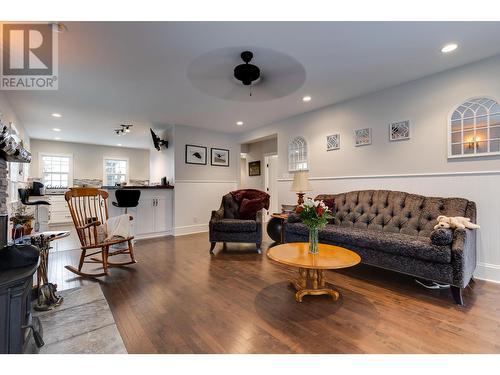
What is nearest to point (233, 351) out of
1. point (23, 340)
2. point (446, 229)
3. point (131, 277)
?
point (23, 340)

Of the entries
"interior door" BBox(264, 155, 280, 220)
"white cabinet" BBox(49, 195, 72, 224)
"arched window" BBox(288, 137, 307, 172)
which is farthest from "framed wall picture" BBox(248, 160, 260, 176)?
"white cabinet" BBox(49, 195, 72, 224)

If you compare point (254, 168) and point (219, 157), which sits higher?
point (219, 157)

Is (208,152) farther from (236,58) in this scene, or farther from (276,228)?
(236,58)

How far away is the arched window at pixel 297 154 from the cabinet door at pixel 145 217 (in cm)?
299

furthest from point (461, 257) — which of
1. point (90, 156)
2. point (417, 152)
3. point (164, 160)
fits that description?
point (90, 156)

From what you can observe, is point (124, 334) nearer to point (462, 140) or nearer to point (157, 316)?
point (157, 316)

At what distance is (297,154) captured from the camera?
4.43 m

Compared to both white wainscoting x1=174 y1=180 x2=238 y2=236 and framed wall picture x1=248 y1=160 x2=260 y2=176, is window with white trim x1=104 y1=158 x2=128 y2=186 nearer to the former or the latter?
white wainscoting x1=174 y1=180 x2=238 y2=236

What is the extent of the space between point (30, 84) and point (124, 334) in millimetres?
3465

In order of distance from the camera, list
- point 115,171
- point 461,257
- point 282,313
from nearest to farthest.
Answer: point 282,313 → point 461,257 → point 115,171

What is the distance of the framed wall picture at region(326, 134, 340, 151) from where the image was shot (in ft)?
12.5

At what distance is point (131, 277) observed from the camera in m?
2.56

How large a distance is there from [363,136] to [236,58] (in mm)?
2256

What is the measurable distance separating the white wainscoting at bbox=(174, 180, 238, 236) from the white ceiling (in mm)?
1744
